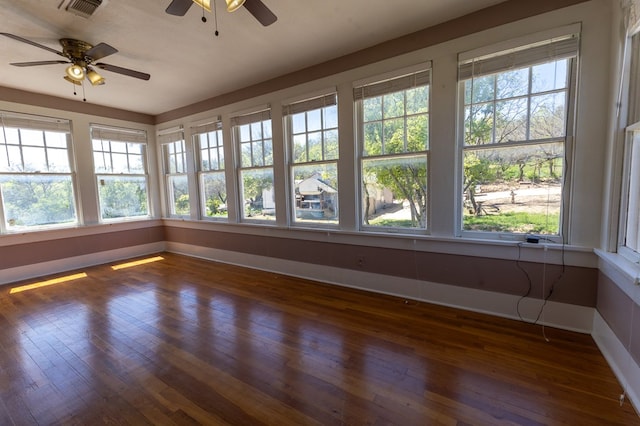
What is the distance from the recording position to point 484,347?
2203 mm

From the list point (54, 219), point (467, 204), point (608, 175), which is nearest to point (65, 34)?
point (54, 219)

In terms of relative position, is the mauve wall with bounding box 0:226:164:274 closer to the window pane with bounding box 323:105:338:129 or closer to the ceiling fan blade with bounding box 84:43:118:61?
the ceiling fan blade with bounding box 84:43:118:61

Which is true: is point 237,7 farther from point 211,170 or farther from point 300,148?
point 211,170

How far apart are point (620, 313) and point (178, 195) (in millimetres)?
6302

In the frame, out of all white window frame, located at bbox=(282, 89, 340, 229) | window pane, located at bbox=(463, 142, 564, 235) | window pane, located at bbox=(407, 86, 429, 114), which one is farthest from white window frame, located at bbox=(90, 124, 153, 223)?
window pane, located at bbox=(463, 142, 564, 235)

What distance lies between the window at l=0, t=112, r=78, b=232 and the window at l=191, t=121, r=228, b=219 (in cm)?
201

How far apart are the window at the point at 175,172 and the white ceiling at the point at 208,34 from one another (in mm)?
1525

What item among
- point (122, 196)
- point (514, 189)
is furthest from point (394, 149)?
point (122, 196)

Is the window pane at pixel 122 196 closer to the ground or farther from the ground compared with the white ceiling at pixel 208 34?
closer to the ground

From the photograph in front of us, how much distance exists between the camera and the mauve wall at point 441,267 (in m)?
2.39

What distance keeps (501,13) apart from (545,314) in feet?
8.84

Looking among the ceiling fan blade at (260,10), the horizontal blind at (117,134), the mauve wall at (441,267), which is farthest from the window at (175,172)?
the ceiling fan blade at (260,10)

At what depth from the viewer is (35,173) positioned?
4.29 m

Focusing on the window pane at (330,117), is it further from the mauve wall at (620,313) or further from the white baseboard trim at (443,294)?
the mauve wall at (620,313)
